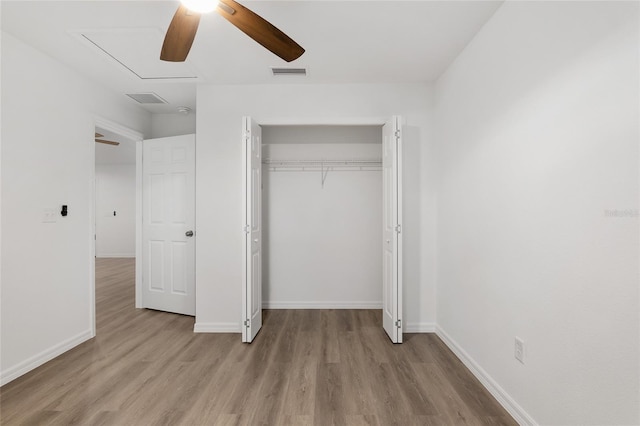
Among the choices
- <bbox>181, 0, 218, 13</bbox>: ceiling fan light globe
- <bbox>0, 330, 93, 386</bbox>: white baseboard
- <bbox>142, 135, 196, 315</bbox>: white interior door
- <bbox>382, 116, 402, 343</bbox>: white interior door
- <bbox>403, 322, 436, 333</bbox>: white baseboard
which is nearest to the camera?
<bbox>181, 0, 218, 13</bbox>: ceiling fan light globe

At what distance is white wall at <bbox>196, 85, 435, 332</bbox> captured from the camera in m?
3.17

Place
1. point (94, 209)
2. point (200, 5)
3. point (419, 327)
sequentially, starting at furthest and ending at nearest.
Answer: point (419, 327)
point (94, 209)
point (200, 5)

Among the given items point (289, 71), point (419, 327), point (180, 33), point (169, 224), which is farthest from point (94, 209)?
point (419, 327)

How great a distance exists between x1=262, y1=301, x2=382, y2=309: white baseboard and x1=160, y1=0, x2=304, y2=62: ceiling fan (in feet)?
9.49

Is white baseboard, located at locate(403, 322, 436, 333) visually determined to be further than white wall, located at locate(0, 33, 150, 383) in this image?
Yes

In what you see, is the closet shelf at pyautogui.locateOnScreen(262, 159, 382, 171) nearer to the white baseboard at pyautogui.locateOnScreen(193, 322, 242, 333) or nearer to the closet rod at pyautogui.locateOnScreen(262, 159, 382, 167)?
the closet rod at pyautogui.locateOnScreen(262, 159, 382, 167)

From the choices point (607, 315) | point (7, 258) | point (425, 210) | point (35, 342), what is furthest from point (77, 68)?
point (607, 315)

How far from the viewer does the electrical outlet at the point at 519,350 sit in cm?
178

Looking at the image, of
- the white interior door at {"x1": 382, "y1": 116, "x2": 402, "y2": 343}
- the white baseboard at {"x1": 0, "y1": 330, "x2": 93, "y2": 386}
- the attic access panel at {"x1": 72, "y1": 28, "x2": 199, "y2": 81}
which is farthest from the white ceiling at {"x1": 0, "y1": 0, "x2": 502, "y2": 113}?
the white baseboard at {"x1": 0, "y1": 330, "x2": 93, "y2": 386}

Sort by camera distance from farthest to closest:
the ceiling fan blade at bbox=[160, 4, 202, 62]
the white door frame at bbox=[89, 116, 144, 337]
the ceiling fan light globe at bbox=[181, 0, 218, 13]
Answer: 1. the white door frame at bbox=[89, 116, 144, 337]
2. the ceiling fan blade at bbox=[160, 4, 202, 62]
3. the ceiling fan light globe at bbox=[181, 0, 218, 13]

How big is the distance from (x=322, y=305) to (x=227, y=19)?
3192 millimetres

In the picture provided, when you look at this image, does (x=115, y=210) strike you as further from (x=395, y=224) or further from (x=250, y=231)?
(x=395, y=224)

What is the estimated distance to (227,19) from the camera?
4.88ft

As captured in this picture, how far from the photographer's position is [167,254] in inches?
146
